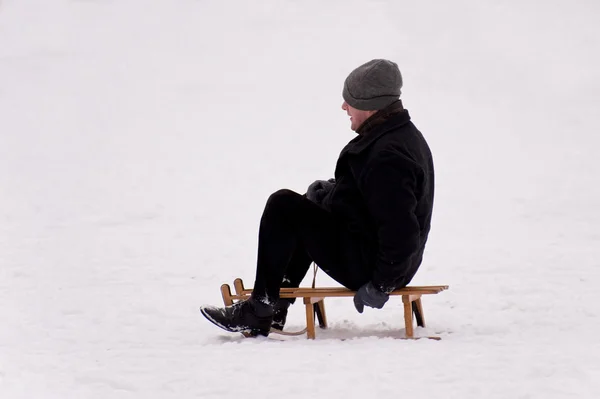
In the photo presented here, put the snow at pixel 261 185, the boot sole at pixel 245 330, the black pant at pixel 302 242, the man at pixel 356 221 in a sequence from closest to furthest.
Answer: the snow at pixel 261 185 → the man at pixel 356 221 → the black pant at pixel 302 242 → the boot sole at pixel 245 330

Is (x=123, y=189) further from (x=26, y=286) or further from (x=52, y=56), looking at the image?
(x=52, y=56)

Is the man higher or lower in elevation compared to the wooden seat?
higher

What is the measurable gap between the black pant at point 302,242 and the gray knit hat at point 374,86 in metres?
0.57

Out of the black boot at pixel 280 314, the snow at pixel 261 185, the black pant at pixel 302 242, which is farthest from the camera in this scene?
the black boot at pixel 280 314

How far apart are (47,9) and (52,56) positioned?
1.84 m

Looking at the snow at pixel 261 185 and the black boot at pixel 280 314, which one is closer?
the snow at pixel 261 185

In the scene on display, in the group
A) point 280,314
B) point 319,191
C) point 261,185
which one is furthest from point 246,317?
point 261,185

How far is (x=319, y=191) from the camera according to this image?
5074mm

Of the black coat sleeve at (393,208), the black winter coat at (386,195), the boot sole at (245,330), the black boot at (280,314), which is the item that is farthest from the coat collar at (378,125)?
the boot sole at (245,330)

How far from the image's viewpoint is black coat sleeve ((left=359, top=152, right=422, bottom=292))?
4.50 m

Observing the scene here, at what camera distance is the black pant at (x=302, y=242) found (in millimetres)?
4742

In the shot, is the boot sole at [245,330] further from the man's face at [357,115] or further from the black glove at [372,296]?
the man's face at [357,115]

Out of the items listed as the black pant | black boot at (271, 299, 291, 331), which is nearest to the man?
the black pant

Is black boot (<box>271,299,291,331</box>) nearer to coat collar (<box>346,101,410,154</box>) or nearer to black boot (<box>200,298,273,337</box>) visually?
black boot (<box>200,298,273,337</box>)
